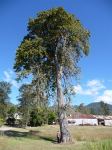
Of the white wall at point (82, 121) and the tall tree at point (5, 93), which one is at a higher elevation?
the tall tree at point (5, 93)

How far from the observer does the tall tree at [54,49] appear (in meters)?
35.4

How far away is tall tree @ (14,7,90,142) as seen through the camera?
35406 millimetres

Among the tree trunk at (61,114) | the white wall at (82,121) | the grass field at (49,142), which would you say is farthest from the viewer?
the white wall at (82,121)

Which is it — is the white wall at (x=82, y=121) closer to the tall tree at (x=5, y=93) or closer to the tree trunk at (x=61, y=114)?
the tall tree at (x=5, y=93)

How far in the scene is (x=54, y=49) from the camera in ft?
121

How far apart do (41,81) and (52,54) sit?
3480mm

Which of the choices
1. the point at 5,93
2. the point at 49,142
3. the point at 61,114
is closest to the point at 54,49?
the point at 61,114

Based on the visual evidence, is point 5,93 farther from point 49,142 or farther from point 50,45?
point 49,142

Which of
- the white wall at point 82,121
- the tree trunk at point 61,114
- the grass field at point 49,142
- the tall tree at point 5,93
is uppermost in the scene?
the tall tree at point 5,93

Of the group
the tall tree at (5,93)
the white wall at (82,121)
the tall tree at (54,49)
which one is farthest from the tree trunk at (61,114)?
the white wall at (82,121)

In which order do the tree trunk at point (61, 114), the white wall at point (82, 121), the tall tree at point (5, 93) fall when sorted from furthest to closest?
the white wall at point (82, 121)
the tall tree at point (5, 93)
the tree trunk at point (61, 114)

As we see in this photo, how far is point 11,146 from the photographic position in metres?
23.5

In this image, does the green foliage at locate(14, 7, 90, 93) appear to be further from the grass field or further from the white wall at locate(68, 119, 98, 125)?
the white wall at locate(68, 119, 98, 125)

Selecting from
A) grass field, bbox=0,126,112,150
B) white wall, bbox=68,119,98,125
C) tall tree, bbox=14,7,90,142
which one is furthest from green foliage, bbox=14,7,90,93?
white wall, bbox=68,119,98,125
